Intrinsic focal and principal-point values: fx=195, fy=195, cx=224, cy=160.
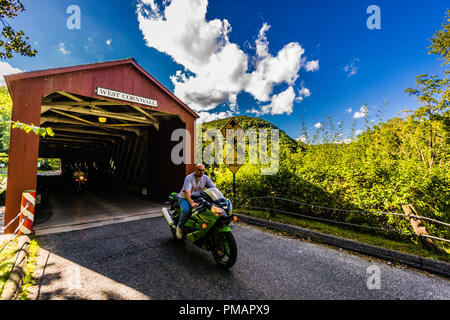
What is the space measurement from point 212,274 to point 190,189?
1.59 meters

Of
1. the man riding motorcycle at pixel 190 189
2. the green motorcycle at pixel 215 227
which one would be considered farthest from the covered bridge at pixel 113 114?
the green motorcycle at pixel 215 227

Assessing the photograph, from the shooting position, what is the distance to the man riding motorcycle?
3.99m

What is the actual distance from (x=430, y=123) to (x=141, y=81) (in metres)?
13.0

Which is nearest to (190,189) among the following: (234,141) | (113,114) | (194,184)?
(194,184)

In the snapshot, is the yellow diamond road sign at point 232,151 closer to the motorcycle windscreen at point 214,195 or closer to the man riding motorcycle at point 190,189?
the man riding motorcycle at point 190,189

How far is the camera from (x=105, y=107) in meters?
9.45

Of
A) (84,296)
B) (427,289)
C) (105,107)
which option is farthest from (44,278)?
(105,107)

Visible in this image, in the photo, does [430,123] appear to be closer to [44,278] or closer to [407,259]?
[407,259]

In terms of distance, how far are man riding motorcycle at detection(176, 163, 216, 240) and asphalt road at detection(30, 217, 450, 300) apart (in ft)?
2.11

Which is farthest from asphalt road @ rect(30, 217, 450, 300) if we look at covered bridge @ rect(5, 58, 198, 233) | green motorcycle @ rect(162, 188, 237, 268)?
covered bridge @ rect(5, 58, 198, 233)

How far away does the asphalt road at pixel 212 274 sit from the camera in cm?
266

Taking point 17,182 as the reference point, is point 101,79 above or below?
above

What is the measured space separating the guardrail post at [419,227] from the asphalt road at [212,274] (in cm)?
69

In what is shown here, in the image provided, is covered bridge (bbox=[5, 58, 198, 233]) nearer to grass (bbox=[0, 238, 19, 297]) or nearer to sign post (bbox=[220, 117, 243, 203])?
grass (bbox=[0, 238, 19, 297])
